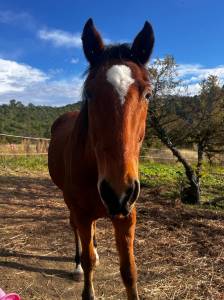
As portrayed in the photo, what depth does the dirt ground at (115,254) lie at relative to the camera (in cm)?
359

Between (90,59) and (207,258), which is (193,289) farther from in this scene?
(90,59)

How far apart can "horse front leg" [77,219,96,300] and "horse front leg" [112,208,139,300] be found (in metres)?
0.31

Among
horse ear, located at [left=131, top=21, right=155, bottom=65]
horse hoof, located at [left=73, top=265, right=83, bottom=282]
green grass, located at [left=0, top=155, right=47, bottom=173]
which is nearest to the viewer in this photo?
horse ear, located at [left=131, top=21, right=155, bottom=65]

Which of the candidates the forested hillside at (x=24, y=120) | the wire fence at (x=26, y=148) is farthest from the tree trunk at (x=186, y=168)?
the forested hillside at (x=24, y=120)

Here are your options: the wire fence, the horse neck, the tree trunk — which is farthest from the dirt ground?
the wire fence

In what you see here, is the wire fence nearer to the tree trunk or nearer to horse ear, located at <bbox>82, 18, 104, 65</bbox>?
the tree trunk

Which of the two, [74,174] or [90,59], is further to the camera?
[74,174]

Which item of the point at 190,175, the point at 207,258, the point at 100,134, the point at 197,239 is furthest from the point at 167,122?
the point at 100,134

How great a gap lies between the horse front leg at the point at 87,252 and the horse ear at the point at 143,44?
5.09 ft

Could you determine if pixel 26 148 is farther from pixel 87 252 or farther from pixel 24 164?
pixel 87 252

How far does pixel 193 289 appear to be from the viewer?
3.52 m

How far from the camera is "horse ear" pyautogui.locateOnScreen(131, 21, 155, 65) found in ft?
8.53

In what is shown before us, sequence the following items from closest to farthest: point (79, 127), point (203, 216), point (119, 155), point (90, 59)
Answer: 1. point (119, 155)
2. point (90, 59)
3. point (79, 127)
4. point (203, 216)

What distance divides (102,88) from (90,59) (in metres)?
0.56
